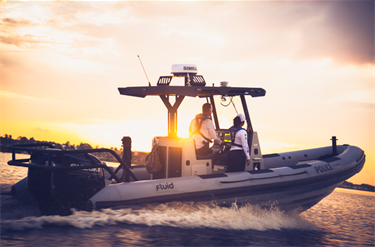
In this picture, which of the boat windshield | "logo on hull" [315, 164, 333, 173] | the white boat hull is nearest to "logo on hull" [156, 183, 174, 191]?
the white boat hull

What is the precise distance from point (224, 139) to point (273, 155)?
243 cm

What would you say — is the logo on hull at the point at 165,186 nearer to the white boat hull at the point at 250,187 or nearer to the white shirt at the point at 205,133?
the white boat hull at the point at 250,187

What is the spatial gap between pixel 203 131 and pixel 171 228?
5.96 feet

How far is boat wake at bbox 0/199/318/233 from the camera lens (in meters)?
3.99

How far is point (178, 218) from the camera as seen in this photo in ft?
15.0

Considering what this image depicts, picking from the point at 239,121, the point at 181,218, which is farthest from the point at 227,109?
the point at 181,218

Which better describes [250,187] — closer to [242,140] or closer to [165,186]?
[242,140]

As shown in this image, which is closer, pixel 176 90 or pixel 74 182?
pixel 74 182

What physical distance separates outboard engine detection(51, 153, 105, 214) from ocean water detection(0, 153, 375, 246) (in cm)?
21

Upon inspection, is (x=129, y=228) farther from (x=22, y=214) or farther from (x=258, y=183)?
(x=258, y=183)

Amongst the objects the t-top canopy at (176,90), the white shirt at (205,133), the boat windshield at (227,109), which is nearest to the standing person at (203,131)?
the white shirt at (205,133)

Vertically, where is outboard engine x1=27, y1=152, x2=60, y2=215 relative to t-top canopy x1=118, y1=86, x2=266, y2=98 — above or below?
below

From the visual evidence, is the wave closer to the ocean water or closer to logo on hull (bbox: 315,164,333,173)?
the ocean water

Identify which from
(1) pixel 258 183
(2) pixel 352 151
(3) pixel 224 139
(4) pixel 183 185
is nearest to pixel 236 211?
(1) pixel 258 183
